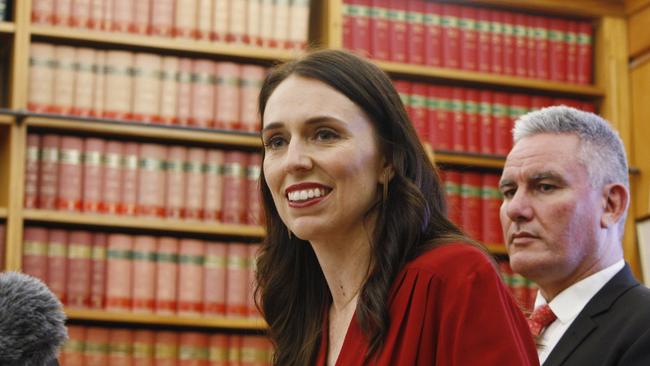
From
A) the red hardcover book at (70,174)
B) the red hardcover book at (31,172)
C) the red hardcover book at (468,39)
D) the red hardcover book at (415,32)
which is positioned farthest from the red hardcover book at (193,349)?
the red hardcover book at (468,39)

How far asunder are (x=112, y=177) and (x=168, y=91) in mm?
358

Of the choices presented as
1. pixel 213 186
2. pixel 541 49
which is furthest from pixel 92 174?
pixel 541 49

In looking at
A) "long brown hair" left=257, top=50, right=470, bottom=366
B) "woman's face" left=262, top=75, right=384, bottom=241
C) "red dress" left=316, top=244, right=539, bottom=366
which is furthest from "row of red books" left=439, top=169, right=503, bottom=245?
"red dress" left=316, top=244, right=539, bottom=366

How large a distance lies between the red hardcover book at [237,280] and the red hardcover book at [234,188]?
0.10 meters

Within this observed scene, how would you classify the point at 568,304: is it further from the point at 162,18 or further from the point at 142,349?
the point at 162,18

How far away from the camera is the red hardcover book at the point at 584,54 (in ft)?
14.4

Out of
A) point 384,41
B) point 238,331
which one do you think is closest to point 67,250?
point 238,331

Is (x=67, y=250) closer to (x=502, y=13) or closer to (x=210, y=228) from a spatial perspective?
(x=210, y=228)

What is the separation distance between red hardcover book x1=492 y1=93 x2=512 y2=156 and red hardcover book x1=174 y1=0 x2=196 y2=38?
3.84 ft

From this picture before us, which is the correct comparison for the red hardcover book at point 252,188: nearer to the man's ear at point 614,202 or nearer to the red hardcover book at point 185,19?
the red hardcover book at point 185,19

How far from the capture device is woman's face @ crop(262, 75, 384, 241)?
1.72 metres

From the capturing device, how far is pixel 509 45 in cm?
432

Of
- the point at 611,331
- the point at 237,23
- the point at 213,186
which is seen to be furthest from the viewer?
the point at 237,23

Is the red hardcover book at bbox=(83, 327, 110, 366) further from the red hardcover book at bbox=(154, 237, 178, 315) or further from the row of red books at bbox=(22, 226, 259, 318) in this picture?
the red hardcover book at bbox=(154, 237, 178, 315)
